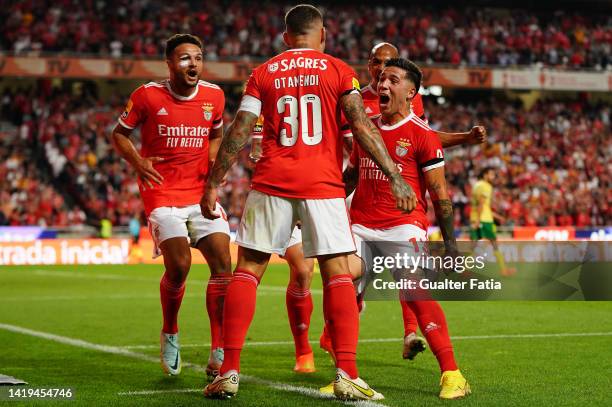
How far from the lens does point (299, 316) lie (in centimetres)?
745

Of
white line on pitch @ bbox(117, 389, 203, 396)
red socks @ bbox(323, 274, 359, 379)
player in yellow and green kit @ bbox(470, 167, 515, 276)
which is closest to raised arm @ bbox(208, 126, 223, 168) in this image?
white line on pitch @ bbox(117, 389, 203, 396)

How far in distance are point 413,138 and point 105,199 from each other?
73.1ft

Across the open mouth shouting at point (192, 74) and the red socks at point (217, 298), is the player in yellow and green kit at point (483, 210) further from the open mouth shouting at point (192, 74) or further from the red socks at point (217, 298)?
the red socks at point (217, 298)

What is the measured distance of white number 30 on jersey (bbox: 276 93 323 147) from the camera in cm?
589

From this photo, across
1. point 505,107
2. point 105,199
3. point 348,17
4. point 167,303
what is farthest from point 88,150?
point 167,303

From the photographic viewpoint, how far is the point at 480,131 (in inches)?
273

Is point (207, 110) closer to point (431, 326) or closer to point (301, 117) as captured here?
point (301, 117)

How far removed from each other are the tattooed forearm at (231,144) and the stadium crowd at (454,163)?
63.3 ft

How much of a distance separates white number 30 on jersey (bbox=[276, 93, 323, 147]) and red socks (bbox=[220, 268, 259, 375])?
2.77 feet

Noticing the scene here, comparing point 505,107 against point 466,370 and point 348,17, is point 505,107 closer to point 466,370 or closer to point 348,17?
point 348,17

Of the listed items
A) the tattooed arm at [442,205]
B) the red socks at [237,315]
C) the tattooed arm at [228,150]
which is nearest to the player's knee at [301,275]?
the tattooed arm at [442,205]

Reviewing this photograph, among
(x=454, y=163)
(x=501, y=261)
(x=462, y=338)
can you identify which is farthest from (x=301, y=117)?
(x=454, y=163)

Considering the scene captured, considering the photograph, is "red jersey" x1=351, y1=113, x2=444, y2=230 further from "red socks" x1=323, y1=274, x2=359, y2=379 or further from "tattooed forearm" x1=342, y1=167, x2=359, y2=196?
"red socks" x1=323, y1=274, x2=359, y2=379

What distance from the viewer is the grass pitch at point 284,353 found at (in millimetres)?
6180
